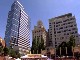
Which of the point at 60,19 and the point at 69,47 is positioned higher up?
the point at 60,19

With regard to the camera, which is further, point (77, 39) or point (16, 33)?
point (16, 33)

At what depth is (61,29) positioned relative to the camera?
13612 cm

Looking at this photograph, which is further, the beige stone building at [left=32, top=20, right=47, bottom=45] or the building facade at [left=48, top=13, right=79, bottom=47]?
the beige stone building at [left=32, top=20, right=47, bottom=45]

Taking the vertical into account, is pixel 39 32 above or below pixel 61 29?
below

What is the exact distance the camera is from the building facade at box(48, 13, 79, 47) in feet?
422

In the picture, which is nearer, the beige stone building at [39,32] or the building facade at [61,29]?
the building facade at [61,29]

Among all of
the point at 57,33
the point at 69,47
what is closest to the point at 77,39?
the point at 57,33

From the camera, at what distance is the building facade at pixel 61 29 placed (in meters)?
129

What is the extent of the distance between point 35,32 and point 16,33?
2249 inches

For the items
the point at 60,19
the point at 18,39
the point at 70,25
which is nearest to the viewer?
the point at 70,25

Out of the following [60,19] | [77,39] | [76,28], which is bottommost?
[77,39]

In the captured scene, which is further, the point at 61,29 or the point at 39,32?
the point at 39,32

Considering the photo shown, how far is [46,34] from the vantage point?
146000mm

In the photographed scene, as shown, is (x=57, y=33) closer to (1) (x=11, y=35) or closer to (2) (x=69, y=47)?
(2) (x=69, y=47)
